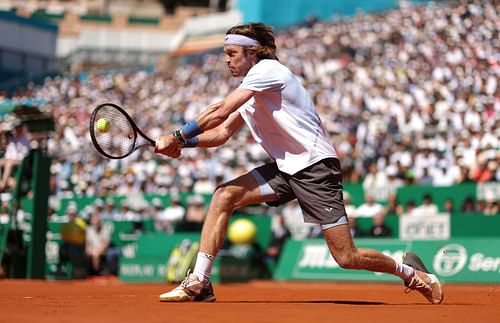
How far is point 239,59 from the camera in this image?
774 cm

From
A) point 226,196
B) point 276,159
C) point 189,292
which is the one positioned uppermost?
point 276,159

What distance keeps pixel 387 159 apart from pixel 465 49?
19.7 ft

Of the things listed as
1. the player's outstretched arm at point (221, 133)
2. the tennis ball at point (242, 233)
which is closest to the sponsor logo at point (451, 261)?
the tennis ball at point (242, 233)

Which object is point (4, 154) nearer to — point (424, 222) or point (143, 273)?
point (143, 273)

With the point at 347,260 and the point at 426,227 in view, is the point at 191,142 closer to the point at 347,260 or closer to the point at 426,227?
the point at 347,260

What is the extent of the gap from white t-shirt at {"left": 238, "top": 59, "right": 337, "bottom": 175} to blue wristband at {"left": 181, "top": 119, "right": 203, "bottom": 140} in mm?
515

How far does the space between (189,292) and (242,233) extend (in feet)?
32.8

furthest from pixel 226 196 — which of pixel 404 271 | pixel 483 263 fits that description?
pixel 483 263

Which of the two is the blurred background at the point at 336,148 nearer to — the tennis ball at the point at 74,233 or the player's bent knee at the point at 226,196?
the tennis ball at the point at 74,233

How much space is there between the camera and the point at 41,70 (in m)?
47.1

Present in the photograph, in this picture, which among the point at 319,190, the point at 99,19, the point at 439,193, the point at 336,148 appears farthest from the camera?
the point at 99,19

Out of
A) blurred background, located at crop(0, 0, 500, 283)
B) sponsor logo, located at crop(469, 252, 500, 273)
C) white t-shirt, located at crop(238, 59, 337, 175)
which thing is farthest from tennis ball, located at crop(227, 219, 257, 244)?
white t-shirt, located at crop(238, 59, 337, 175)

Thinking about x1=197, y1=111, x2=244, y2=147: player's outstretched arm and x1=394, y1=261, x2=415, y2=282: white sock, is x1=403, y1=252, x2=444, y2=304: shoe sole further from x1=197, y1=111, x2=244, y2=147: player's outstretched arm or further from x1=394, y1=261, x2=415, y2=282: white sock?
x1=197, y1=111, x2=244, y2=147: player's outstretched arm

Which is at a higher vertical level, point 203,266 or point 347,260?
point 347,260
